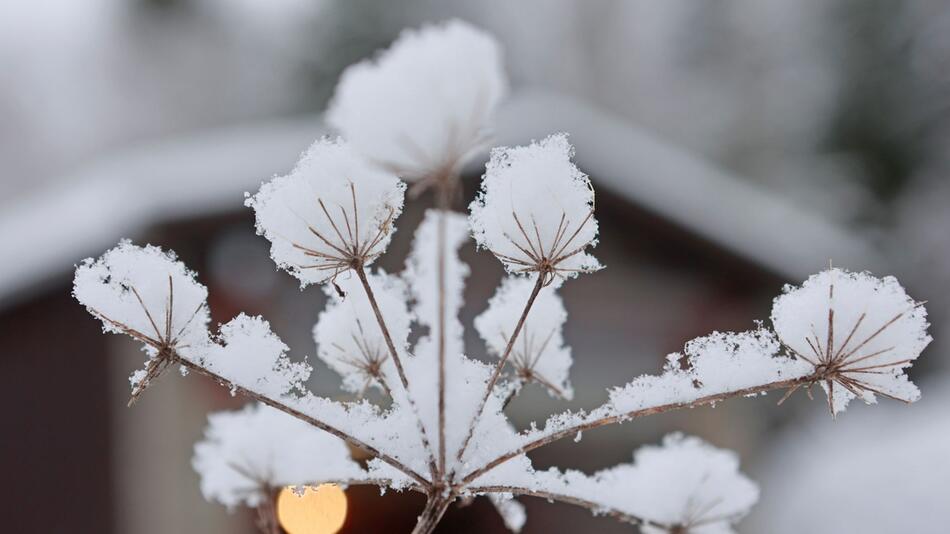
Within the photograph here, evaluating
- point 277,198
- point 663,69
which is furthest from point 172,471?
point 663,69

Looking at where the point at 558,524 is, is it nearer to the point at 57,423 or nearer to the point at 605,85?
the point at 57,423

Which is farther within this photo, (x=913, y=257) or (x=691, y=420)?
(x=913, y=257)

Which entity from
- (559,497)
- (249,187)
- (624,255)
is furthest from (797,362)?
(624,255)

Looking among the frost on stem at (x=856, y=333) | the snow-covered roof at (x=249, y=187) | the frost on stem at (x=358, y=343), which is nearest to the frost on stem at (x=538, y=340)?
the frost on stem at (x=358, y=343)

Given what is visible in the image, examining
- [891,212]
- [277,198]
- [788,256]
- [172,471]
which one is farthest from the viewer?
[891,212]

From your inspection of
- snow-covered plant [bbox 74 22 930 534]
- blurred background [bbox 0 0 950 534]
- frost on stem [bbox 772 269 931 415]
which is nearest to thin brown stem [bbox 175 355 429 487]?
snow-covered plant [bbox 74 22 930 534]

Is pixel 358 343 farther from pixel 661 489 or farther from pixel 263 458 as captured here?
pixel 661 489

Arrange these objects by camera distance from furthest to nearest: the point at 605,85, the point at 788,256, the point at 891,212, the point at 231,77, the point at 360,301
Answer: the point at 231,77
the point at 605,85
the point at 891,212
the point at 788,256
the point at 360,301
